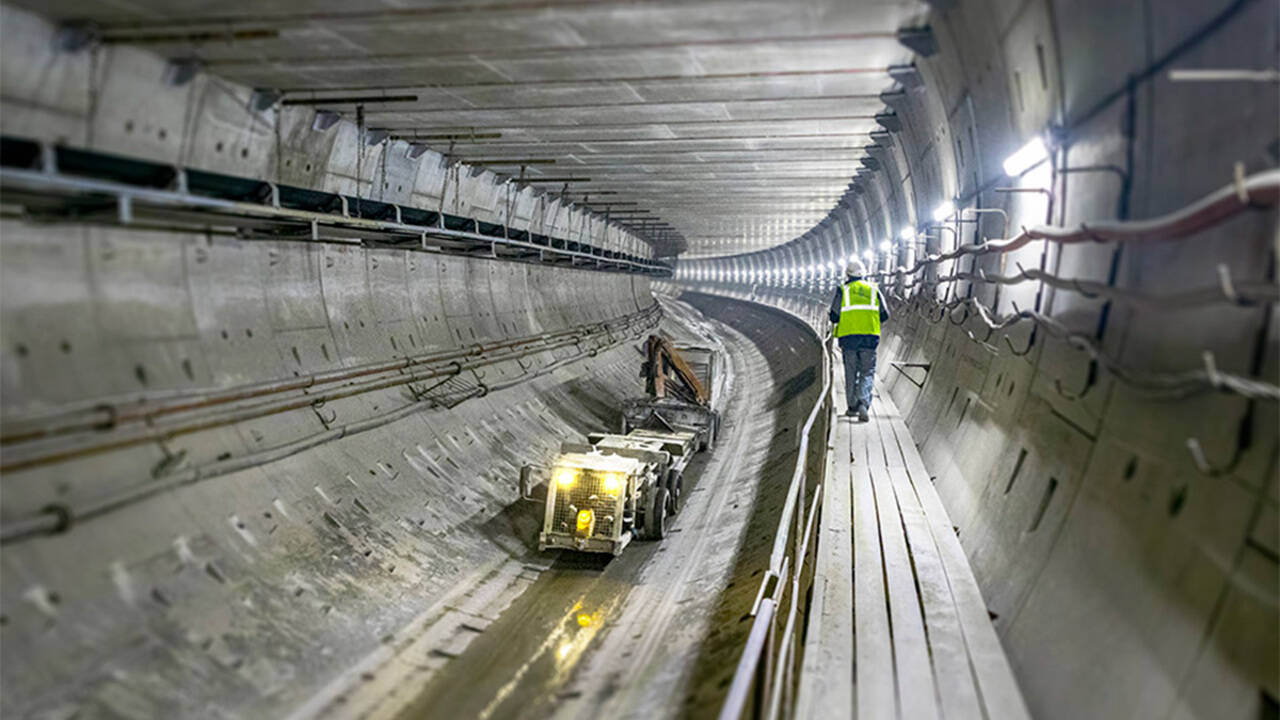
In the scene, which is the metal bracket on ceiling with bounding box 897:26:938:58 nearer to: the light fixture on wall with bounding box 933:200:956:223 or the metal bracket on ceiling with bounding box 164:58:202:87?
the light fixture on wall with bounding box 933:200:956:223

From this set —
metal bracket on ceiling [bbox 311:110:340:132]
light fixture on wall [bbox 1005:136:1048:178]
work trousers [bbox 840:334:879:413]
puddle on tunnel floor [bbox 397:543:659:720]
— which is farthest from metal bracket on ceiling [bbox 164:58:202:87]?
work trousers [bbox 840:334:879:413]

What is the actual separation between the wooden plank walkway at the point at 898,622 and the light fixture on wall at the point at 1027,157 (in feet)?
10.3

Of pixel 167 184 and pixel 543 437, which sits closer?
pixel 167 184

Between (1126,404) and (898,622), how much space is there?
2.00m

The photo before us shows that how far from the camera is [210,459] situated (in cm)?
867

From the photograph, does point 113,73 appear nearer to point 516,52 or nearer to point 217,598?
point 516,52

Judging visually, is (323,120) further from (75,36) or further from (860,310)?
(860,310)

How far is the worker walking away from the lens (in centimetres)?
1197

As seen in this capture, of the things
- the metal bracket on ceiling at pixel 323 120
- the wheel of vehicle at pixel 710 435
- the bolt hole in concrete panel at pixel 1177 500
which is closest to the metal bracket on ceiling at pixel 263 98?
the metal bracket on ceiling at pixel 323 120

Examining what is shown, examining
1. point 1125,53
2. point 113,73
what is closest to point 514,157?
point 113,73

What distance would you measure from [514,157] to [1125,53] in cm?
1158

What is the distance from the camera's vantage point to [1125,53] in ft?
16.9

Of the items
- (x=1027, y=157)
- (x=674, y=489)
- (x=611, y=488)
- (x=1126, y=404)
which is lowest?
(x=674, y=489)

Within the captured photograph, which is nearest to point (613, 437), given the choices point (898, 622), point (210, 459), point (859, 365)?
point (859, 365)
